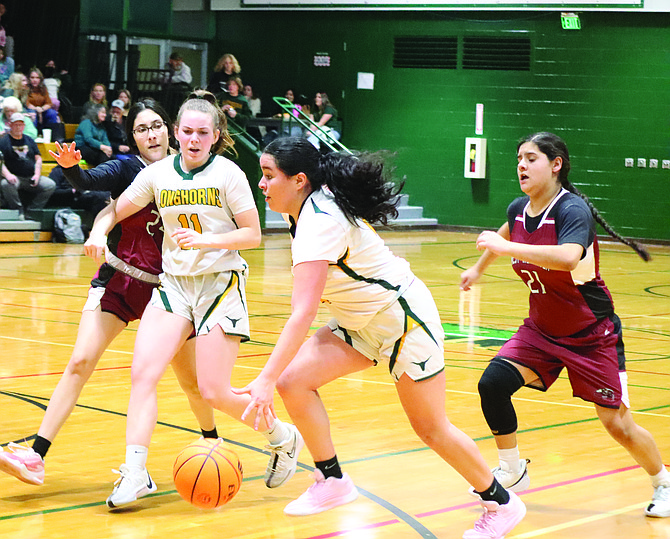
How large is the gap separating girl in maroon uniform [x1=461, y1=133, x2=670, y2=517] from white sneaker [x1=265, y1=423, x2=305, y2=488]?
0.83 meters

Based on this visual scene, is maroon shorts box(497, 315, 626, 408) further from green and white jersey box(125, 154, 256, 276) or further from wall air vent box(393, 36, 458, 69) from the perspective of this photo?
wall air vent box(393, 36, 458, 69)

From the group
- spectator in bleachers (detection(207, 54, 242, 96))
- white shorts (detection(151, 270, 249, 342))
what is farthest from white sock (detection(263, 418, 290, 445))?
spectator in bleachers (detection(207, 54, 242, 96))

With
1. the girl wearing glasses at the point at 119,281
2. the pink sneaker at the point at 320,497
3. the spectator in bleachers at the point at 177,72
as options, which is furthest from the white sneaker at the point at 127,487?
the spectator in bleachers at the point at 177,72

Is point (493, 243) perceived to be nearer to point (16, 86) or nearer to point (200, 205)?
point (200, 205)

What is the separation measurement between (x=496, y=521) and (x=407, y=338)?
0.77m

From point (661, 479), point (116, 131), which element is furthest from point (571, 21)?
point (661, 479)

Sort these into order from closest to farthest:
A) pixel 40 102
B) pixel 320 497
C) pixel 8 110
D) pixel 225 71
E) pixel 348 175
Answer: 1. pixel 348 175
2. pixel 320 497
3. pixel 8 110
4. pixel 40 102
5. pixel 225 71

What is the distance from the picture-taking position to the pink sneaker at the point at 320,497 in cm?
430

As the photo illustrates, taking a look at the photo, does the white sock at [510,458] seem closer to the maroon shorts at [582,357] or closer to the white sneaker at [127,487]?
the maroon shorts at [582,357]

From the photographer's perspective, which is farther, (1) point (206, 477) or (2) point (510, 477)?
(2) point (510, 477)

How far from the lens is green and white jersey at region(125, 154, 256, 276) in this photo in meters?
4.50

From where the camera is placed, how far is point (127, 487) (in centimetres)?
432

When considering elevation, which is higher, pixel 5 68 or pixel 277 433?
pixel 5 68

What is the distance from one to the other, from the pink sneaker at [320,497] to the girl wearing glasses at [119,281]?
2.44ft
